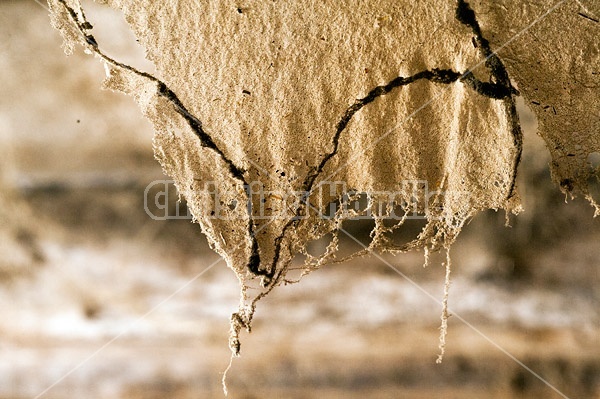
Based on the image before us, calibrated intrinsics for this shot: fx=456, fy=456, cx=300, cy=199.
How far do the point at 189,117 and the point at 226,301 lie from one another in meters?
0.60

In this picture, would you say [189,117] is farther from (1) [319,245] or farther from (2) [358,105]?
(1) [319,245]

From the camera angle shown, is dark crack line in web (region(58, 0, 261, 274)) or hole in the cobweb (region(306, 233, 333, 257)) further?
hole in the cobweb (region(306, 233, 333, 257))

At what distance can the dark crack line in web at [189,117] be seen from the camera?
492 mm

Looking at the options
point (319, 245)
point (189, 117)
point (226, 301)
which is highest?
point (189, 117)

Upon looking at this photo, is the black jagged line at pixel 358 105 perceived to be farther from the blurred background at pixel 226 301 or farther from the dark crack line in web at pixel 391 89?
the blurred background at pixel 226 301

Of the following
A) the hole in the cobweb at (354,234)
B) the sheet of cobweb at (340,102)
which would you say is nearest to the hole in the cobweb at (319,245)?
the hole in the cobweb at (354,234)

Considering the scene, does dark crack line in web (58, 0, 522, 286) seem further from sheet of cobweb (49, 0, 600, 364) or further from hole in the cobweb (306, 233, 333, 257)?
hole in the cobweb (306, 233, 333, 257)

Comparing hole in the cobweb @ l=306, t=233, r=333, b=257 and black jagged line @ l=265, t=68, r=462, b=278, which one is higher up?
black jagged line @ l=265, t=68, r=462, b=278

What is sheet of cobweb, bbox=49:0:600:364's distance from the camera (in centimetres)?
48

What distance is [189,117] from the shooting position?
0.51 meters

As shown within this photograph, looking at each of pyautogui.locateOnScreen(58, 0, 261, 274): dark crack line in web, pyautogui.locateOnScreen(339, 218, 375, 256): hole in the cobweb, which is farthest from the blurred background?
pyautogui.locateOnScreen(58, 0, 261, 274): dark crack line in web

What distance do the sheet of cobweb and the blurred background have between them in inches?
16.9

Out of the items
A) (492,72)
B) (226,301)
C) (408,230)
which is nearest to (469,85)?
(492,72)

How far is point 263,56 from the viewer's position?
0.49m
